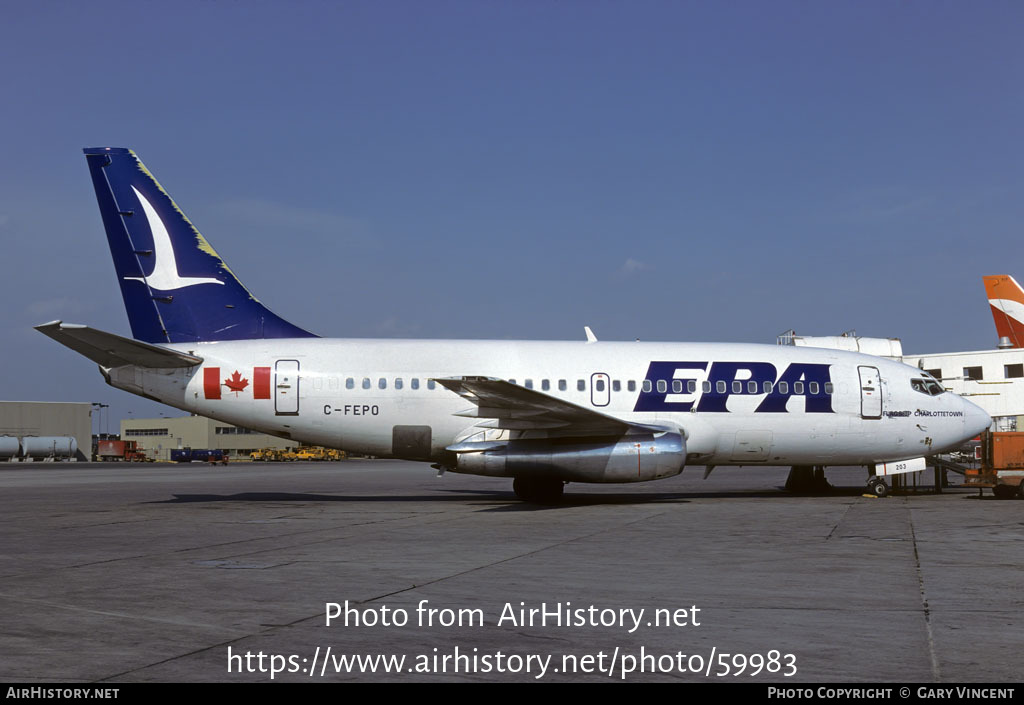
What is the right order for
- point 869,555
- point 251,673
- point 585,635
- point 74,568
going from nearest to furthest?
point 251,673, point 585,635, point 74,568, point 869,555

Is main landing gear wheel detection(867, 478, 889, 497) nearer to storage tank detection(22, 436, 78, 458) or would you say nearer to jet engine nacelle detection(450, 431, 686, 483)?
jet engine nacelle detection(450, 431, 686, 483)

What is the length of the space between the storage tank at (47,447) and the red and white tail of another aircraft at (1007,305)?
285 ft

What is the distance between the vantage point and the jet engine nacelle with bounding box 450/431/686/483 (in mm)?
20469

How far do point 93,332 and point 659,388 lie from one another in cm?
1350

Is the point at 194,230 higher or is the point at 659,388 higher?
the point at 194,230

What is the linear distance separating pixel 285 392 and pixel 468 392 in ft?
15.6

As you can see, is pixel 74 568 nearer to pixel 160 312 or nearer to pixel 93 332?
pixel 93 332

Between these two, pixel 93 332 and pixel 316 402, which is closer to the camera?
pixel 93 332

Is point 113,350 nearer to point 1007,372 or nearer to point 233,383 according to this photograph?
point 233,383

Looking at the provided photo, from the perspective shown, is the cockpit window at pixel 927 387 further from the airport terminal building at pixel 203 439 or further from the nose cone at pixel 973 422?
the airport terminal building at pixel 203 439

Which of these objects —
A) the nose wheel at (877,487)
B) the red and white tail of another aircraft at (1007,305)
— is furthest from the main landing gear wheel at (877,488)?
the red and white tail of another aircraft at (1007,305)

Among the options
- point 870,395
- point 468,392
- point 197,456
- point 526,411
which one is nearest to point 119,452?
point 197,456

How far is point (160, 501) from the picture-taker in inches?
939
